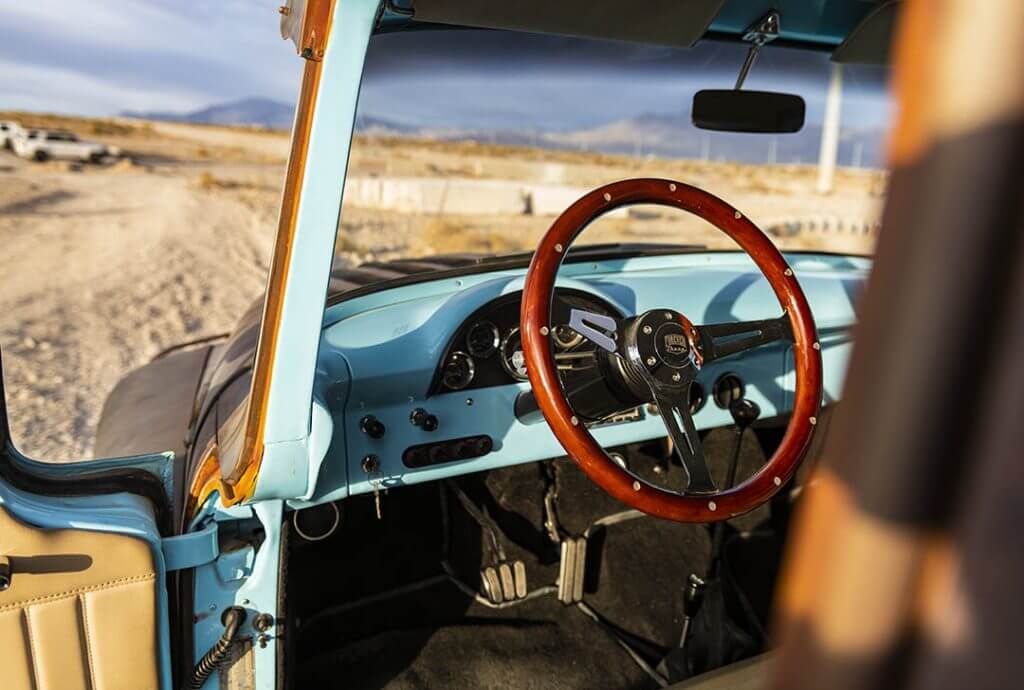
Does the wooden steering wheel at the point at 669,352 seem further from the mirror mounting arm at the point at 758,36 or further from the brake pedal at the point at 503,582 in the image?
the brake pedal at the point at 503,582

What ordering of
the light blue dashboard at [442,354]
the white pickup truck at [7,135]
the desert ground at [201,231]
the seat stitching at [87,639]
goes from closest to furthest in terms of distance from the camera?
1. the seat stitching at [87,639]
2. the light blue dashboard at [442,354]
3. the desert ground at [201,231]
4. the white pickup truck at [7,135]

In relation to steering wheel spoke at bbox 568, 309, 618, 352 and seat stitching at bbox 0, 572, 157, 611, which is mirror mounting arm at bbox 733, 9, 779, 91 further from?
seat stitching at bbox 0, 572, 157, 611

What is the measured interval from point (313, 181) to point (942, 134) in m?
1.22

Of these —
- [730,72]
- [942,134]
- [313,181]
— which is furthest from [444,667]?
[942,134]

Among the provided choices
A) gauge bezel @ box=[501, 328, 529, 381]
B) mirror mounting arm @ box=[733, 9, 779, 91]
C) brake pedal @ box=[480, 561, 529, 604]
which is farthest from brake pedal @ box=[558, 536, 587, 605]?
mirror mounting arm @ box=[733, 9, 779, 91]

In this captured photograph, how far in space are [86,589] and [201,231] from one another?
17440 millimetres

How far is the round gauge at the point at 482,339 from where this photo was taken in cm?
211

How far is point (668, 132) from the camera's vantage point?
145 inches

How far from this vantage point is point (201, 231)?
17.6 m

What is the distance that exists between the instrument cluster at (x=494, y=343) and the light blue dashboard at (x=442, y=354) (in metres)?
0.02

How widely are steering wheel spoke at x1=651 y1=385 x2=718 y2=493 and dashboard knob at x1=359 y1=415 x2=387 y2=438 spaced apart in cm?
67

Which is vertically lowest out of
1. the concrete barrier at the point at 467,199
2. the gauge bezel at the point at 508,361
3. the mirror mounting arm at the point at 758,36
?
the gauge bezel at the point at 508,361

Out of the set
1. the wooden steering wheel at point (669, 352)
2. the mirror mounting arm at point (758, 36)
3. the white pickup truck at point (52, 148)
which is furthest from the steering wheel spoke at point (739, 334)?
the white pickup truck at point (52, 148)

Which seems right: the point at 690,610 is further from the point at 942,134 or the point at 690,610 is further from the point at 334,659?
the point at 942,134
